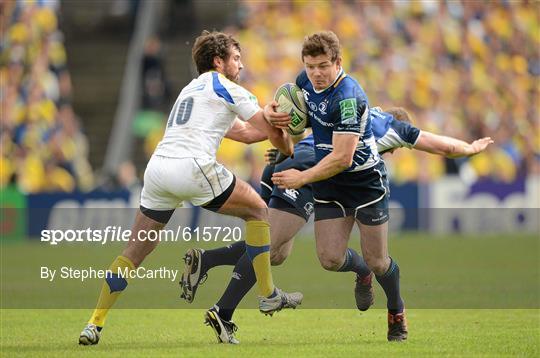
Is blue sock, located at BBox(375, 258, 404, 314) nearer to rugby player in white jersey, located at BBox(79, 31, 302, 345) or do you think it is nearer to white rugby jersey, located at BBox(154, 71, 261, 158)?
rugby player in white jersey, located at BBox(79, 31, 302, 345)

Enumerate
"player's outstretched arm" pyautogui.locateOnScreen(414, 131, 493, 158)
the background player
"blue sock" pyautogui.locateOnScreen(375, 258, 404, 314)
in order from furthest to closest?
"player's outstretched arm" pyautogui.locateOnScreen(414, 131, 493, 158) → the background player → "blue sock" pyautogui.locateOnScreen(375, 258, 404, 314)

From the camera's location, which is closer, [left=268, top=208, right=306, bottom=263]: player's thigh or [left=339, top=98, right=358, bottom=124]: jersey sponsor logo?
[left=339, top=98, right=358, bottom=124]: jersey sponsor logo

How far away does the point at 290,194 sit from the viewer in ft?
30.9

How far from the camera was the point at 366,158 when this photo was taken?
8.55 metres

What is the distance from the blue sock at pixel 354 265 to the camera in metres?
8.90

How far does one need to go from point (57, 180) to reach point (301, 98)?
550 inches

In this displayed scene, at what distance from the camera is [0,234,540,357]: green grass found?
8.26m

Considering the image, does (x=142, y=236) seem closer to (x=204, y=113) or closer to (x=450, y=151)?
(x=204, y=113)

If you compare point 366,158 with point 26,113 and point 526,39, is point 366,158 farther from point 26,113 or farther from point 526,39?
point 526,39

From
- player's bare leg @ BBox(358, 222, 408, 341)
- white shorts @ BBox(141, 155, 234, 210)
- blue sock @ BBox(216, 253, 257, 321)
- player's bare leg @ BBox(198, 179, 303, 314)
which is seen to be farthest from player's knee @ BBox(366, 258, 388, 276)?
white shorts @ BBox(141, 155, 234, 210)

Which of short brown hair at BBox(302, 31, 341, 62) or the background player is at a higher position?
short brown hair at BBox(302, 31, 341, 62)

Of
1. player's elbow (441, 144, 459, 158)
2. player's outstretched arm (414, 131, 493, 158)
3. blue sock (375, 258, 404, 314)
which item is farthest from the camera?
player's elbow (441, 144, 459, 158)

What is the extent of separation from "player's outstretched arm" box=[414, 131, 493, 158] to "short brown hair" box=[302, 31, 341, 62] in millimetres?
1120

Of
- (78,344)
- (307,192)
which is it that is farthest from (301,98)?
(78,344)
